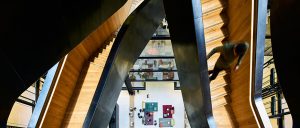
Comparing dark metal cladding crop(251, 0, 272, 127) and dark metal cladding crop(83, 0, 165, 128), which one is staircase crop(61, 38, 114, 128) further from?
dark metal cladding crop(251, 0, 272, 127)

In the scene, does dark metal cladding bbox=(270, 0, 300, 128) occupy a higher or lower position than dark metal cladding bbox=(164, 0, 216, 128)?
lower

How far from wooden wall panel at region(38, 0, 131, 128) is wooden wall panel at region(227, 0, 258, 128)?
263 cm

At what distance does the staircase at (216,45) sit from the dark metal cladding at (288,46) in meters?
3.73

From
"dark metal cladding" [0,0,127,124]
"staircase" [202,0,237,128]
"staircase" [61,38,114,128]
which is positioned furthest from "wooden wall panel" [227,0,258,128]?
"dark metal cladding" [0,0,127,124]

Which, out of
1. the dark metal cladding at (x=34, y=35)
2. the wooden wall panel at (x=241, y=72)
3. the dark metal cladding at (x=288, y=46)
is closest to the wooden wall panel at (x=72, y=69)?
the wooden wall panel at (x=241, y=72)

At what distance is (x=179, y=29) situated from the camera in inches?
156

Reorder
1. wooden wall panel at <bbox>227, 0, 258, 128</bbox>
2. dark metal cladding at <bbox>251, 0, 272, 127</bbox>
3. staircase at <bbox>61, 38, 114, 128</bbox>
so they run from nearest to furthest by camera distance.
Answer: dark metal cladding at <bbox>251, 0, 272, 127</bbox> < wooden wall panel at <bbox>227, 0, 258, 128</bbox> < staircase at <bbox>61, 38, 114, 128</bbox>

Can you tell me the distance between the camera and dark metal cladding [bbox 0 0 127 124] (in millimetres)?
2062

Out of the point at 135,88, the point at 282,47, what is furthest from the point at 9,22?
the point at 135,88

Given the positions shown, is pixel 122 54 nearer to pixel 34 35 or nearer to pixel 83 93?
pixel 83 93

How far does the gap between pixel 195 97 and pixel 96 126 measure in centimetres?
219

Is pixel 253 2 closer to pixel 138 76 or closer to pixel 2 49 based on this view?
pixel 2 49

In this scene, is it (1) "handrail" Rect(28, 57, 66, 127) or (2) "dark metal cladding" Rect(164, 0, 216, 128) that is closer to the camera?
(2) "dark metal cladding" Rect(164, 0, 216, 128)

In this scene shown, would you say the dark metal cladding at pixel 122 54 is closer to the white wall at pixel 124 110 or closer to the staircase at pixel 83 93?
the staircase at pixel 83 93
